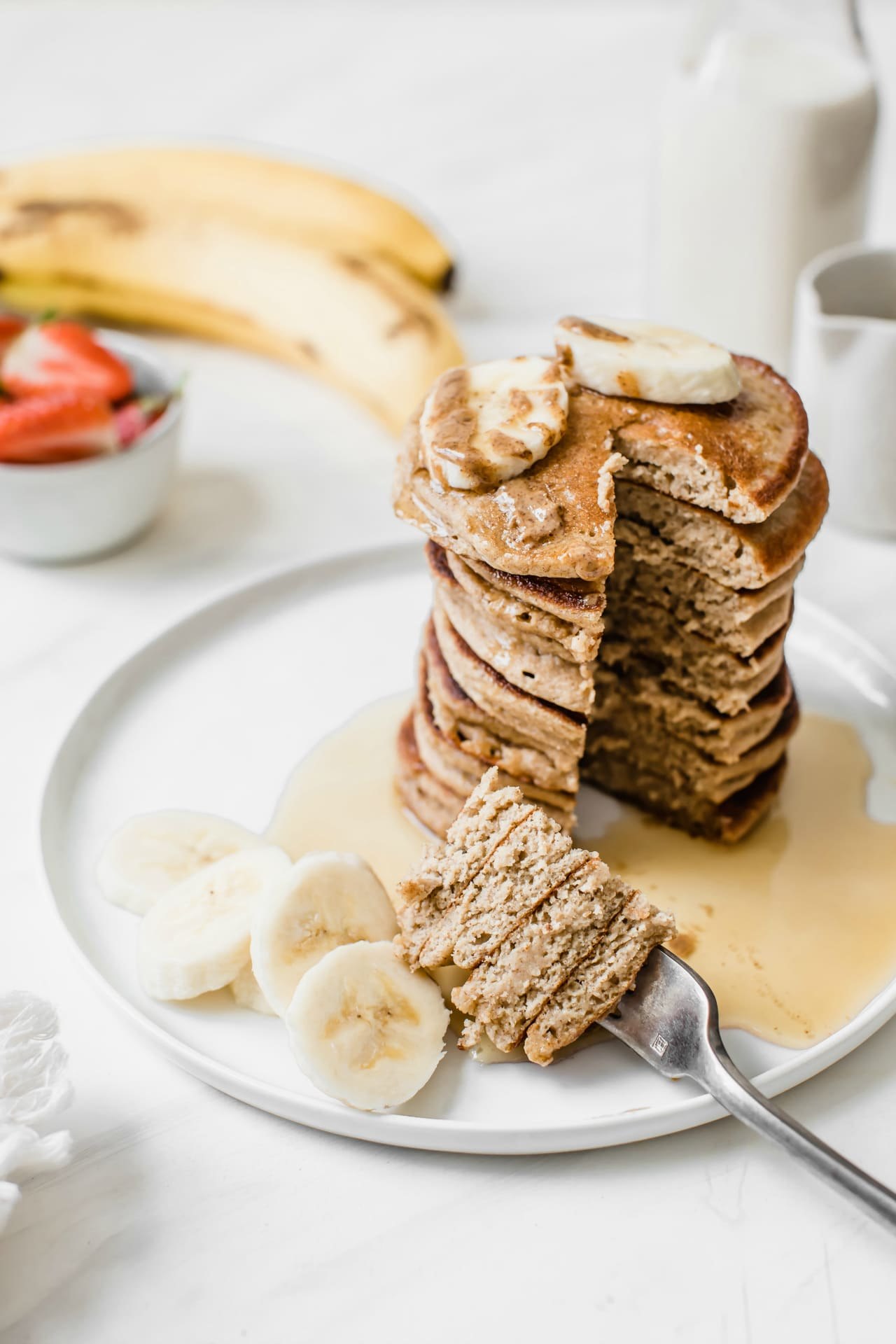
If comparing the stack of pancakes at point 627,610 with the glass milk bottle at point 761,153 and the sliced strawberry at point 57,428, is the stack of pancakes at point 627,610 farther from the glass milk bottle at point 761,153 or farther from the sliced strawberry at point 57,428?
the glass milk bottle at point 761,153

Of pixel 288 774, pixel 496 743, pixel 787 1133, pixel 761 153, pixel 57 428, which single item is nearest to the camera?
pixel 787 1133

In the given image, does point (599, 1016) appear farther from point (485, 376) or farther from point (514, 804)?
point (485, 376)

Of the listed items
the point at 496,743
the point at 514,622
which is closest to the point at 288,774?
the point at 496,743

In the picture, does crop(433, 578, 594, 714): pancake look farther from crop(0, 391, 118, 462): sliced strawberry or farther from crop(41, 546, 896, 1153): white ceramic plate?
crop(0, 391, 118, 462): sliced strawberry

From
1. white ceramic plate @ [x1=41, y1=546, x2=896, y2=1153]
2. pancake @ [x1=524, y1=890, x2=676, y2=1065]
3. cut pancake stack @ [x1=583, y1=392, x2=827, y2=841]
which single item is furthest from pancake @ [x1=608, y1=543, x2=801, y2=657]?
pancake @ [x1=524, y1=890, x2=676, y2=1065]

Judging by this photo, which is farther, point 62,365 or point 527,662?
point 62,365

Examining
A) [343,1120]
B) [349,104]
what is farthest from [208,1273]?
[349,104]

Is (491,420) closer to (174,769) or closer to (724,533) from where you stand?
(724,533)
